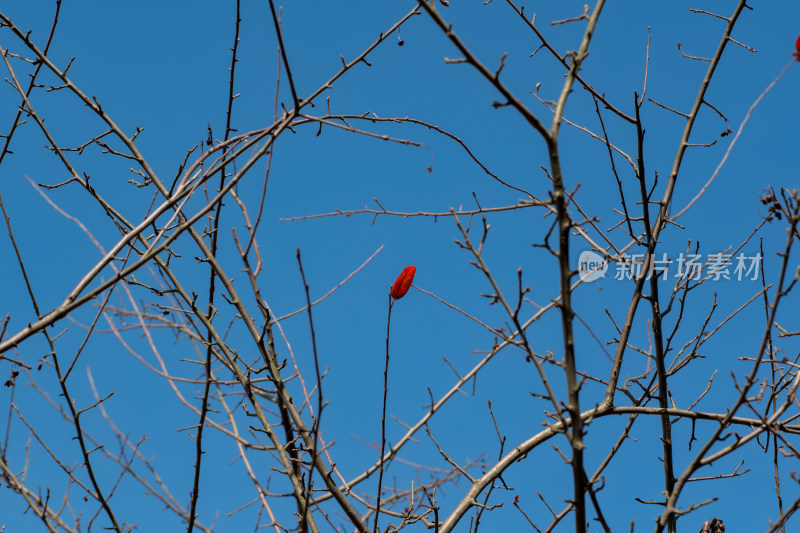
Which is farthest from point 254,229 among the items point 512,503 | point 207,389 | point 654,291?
point 654,291

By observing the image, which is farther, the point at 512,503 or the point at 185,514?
the point at 185,514

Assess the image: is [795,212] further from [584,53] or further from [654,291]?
[654,291]

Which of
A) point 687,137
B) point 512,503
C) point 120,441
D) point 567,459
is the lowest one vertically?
point 567,459

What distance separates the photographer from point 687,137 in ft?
8.48

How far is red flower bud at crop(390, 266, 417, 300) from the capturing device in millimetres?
2342

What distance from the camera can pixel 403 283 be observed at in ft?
7.79

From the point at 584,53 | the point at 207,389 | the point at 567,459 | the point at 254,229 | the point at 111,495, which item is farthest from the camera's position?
the point at 111,495

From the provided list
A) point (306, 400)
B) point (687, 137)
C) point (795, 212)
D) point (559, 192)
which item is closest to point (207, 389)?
point (306, 400)

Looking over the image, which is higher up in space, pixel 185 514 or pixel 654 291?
pixel 654 291

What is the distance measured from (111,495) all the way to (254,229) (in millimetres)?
1292

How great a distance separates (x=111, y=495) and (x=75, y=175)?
121cm

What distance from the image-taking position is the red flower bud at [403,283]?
2.34 meters

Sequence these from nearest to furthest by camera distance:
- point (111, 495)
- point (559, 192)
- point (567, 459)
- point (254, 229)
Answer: point (559, 192) < point (567, 459) < point (254, 229) < point (111, 495)

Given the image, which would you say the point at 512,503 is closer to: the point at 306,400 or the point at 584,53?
the point at 306,400
